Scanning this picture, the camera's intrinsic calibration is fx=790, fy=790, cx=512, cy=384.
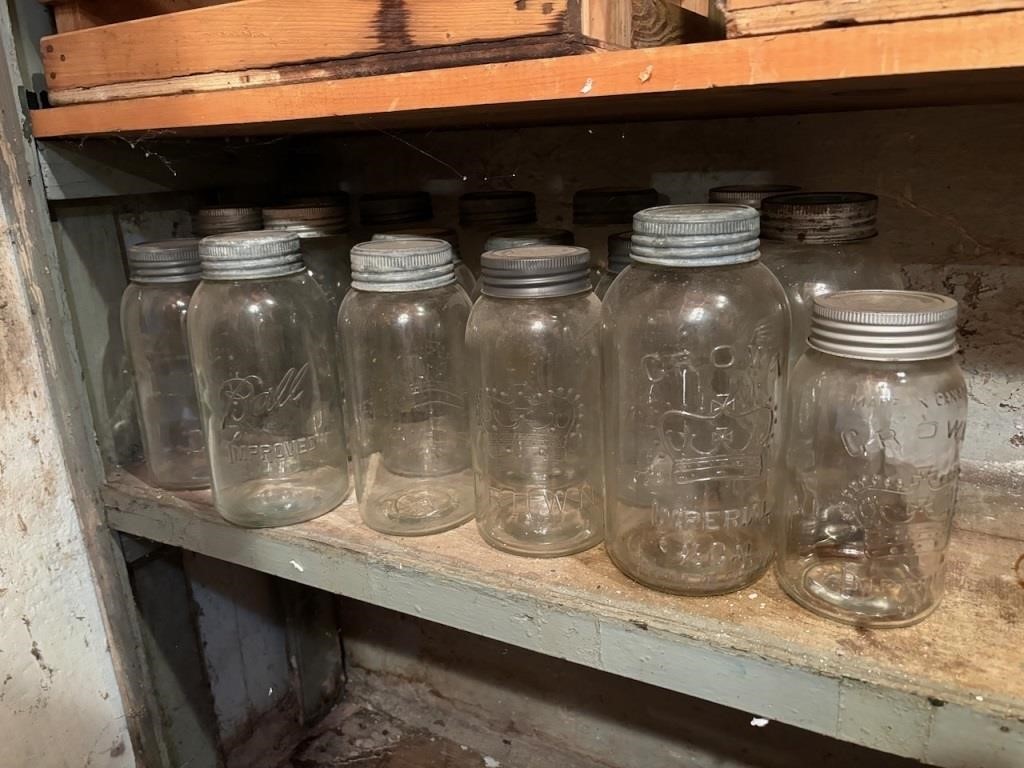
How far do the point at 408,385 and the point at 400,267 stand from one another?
19cm

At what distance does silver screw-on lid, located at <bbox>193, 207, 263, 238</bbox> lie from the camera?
924 mm

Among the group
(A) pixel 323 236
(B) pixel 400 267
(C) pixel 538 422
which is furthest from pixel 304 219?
(C) pixel 538 422

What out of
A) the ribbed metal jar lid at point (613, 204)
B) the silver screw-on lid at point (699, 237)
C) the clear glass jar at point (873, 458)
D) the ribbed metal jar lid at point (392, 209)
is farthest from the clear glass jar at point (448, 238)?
the clear glass jar at point (873, 458)

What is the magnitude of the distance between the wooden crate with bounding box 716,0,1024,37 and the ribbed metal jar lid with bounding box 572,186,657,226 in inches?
13.6

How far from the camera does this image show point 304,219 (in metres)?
0.92

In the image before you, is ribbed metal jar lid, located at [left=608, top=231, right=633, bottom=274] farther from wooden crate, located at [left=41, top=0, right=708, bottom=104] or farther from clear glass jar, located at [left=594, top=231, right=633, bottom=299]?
wooden crate, located at [left=41, top=0, right=708, bottom=104]

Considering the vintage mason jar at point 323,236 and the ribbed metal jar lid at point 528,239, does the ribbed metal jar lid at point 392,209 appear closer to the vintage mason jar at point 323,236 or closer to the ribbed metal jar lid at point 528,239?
the vintage mason jar at point 323,236

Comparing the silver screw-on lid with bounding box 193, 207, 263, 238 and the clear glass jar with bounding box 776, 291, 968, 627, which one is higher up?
the silver screw-on lid with bounding box 193, 207, 263, 238

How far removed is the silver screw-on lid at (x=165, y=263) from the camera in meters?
0.86

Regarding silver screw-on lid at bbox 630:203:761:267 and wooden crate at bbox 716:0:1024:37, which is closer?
wooden crate at bbox 716:0:1024:37

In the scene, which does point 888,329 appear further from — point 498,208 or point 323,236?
point 323,236

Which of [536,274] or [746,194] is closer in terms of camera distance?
[536,274]

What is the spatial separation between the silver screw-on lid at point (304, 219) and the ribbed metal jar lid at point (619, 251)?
36 cm

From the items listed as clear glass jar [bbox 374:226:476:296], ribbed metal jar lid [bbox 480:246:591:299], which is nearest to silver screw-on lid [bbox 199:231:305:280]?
clear glass jar [bbox 374:226:476:296]
